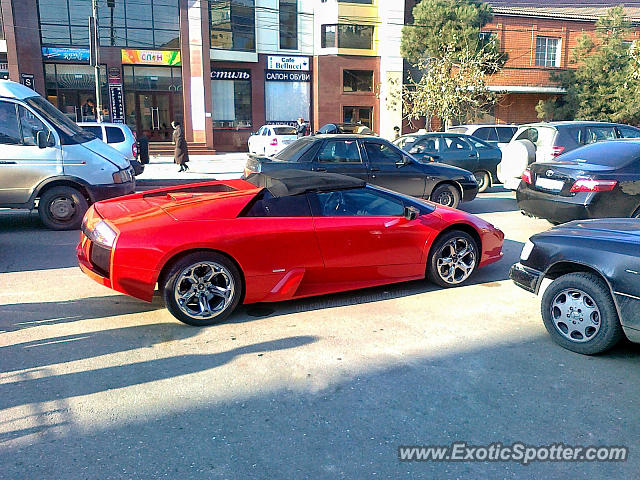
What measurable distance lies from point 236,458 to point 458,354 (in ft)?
6.80

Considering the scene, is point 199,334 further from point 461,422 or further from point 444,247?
point 444,247

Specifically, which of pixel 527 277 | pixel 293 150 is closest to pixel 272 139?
pixel 293 150

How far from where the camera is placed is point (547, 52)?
35.4m

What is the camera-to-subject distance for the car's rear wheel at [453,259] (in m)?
6.00

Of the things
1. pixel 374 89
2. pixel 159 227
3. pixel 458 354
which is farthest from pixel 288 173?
pixel 374 89

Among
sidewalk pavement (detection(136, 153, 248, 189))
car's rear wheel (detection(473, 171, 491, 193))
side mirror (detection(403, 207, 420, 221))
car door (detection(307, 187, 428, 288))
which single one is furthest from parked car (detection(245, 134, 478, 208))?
sidewalk pavement (detection(136, 153, 248, 189))

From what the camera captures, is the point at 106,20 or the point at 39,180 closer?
the point at 39,180

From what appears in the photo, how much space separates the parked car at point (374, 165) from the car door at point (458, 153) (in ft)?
10.0

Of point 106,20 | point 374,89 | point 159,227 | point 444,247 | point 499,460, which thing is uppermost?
point 106,20

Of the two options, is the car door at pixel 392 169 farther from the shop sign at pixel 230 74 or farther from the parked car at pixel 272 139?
the shop sign at pixel 230 74

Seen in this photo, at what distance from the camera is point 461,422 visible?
11.1 feet

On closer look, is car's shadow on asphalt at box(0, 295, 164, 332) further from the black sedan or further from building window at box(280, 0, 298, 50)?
building window at box(280, 0, 298, 50)

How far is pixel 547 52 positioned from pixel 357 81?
1255cm

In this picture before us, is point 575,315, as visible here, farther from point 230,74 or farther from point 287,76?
point 287,76
